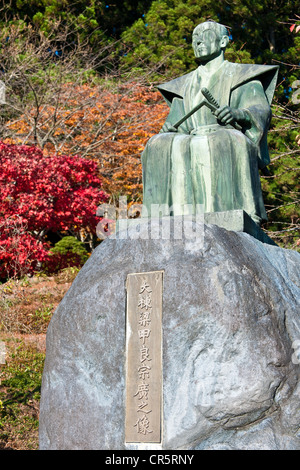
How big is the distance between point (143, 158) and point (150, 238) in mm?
951

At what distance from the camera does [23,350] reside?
7652mm

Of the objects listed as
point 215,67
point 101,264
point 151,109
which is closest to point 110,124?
point 151,109

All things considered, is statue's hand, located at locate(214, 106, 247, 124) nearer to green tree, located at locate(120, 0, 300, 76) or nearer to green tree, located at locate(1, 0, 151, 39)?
green tree, located at locate(120, 0, 300, 76)

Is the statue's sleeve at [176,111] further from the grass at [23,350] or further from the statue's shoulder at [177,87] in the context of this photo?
the grass at [23,350]

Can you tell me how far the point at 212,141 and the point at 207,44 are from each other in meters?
0.90

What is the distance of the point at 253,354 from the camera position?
11.1 ft

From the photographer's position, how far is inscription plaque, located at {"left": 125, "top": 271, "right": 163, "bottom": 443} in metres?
3.51

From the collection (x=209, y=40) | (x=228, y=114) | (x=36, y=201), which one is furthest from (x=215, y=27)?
(x=36, y=201)

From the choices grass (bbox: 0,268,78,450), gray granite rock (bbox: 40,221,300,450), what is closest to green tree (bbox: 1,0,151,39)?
grass (bbox: 0,268,78,450)

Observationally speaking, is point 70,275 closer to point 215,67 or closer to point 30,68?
point 30,68

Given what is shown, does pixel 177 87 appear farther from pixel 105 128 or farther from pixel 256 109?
pixel 105 128

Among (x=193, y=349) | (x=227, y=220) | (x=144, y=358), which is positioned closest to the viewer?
(x=193, y=349)

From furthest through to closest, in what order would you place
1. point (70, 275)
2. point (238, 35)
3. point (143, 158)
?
1. point (238, 35)
2. point (70, 275)
3. point (143, 158)

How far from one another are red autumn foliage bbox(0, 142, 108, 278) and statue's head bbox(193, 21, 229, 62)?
5.22m
